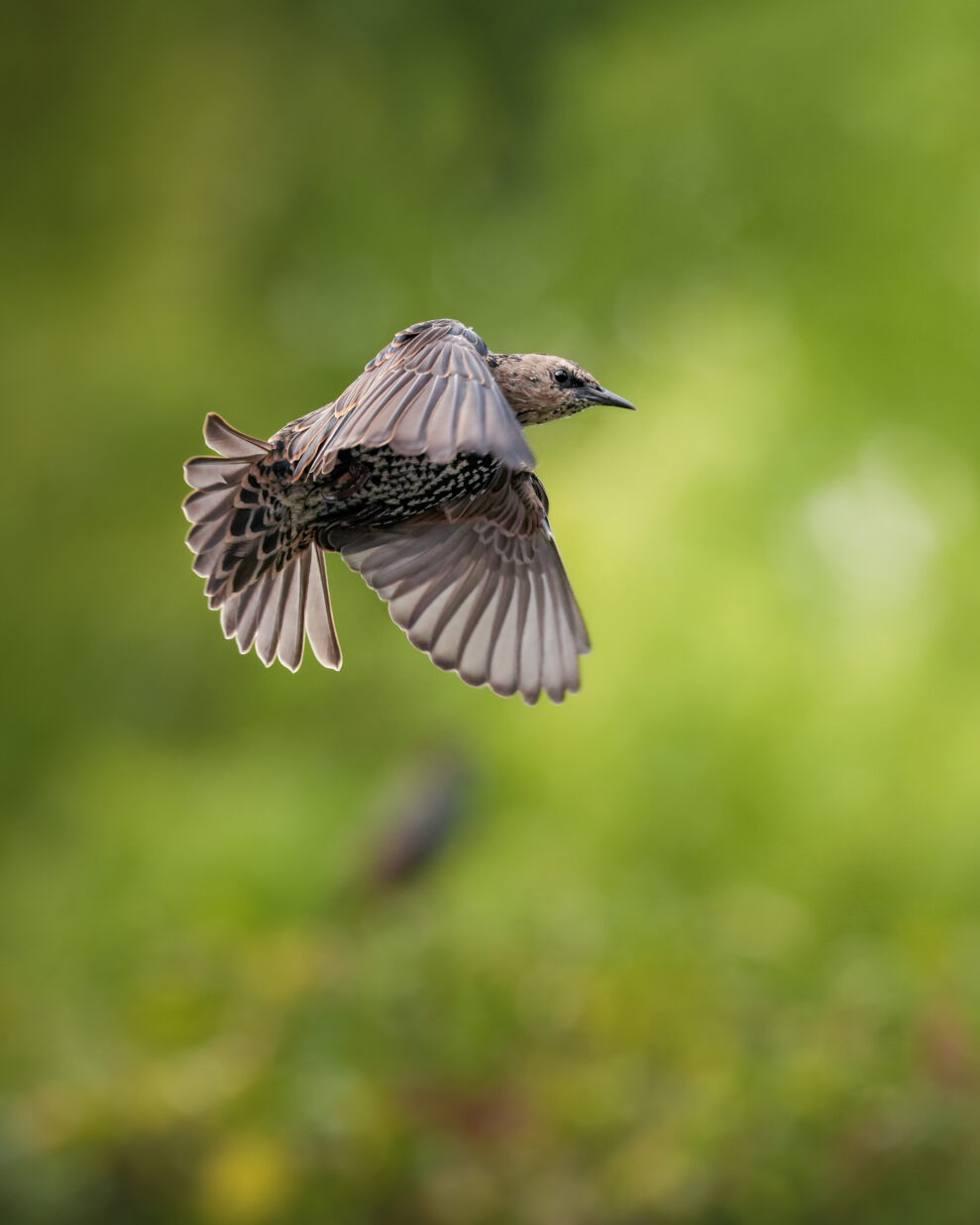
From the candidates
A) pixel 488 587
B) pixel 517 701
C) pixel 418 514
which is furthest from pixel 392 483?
pixel 517 701

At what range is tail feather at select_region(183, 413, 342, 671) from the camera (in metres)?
2.12

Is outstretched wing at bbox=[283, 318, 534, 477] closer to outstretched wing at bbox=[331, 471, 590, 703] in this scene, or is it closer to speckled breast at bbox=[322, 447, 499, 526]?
speckled breast at bbox=[322, 447, 499, 526]

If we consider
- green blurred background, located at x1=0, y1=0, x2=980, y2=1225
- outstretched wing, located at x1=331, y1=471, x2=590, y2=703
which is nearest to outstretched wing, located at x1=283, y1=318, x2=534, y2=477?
outstretched wing, located at x1=331, y1=471, x2=590, y2=703

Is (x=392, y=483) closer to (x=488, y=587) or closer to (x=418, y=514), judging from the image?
(x=418, y=514)

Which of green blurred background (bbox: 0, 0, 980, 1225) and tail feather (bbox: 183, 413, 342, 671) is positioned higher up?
green blurred background (bbox: 0, 0, 980, 1225)

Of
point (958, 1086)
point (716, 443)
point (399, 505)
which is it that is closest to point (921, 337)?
point (716, 443)

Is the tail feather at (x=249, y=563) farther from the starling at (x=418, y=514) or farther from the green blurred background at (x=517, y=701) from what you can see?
the green blurred background at (x=517, y=701)

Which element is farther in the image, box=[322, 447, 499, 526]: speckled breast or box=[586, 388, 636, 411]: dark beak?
box=[586, 388, 636, 411]: dark beak

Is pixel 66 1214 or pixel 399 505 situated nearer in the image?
pixel 399 505

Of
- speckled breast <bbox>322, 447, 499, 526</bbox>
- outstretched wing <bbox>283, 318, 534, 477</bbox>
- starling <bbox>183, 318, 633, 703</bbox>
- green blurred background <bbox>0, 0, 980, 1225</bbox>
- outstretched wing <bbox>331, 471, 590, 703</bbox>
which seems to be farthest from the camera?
green blurred background <bbox>0, 0, 980, 1225</bbox>

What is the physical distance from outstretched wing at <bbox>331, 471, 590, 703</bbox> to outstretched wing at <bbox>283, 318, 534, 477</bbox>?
36cm

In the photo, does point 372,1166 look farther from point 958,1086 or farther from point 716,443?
point 716,443

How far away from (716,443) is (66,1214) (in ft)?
9.34

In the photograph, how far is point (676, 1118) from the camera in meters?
3.81
